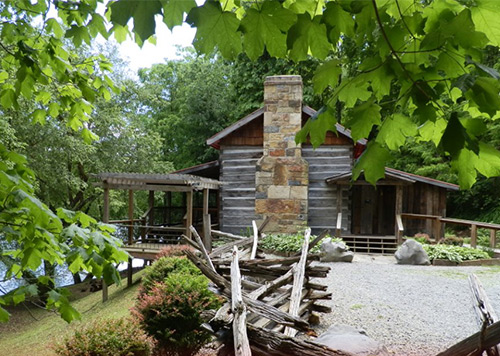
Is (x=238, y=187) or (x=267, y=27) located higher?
(x=267, y=27)

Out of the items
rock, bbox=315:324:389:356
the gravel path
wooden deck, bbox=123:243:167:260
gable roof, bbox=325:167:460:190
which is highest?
gable roof, bbox=325:167:460:190

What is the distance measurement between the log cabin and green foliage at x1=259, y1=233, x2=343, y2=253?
1052mm

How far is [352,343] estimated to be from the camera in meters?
5.61

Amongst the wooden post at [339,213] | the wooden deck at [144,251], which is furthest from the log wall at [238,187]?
the wooden deck at [144,251]

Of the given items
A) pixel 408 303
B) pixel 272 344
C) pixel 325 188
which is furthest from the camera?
pixel 325 188

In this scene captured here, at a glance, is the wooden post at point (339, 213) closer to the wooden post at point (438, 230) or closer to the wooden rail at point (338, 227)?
the wooden rail at point (338, 227)

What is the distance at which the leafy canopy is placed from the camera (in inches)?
50.0

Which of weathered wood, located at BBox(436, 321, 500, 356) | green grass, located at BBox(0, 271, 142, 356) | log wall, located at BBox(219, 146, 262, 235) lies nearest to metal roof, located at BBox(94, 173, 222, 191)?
green grass, located at BBox(0, 271, 142, 356)

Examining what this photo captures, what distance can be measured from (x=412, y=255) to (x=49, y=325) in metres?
13.9

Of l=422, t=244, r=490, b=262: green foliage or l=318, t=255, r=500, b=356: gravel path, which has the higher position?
l=422, t=244, r=490, b=262: green foliage

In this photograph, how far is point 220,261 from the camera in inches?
342

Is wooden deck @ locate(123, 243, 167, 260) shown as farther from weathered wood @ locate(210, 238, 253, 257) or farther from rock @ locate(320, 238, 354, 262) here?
rock @ locate(320, 238, 354, 262)

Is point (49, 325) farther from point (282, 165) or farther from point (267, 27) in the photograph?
point (267, 27)

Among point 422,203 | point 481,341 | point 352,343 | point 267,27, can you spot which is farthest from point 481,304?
point 422,203
